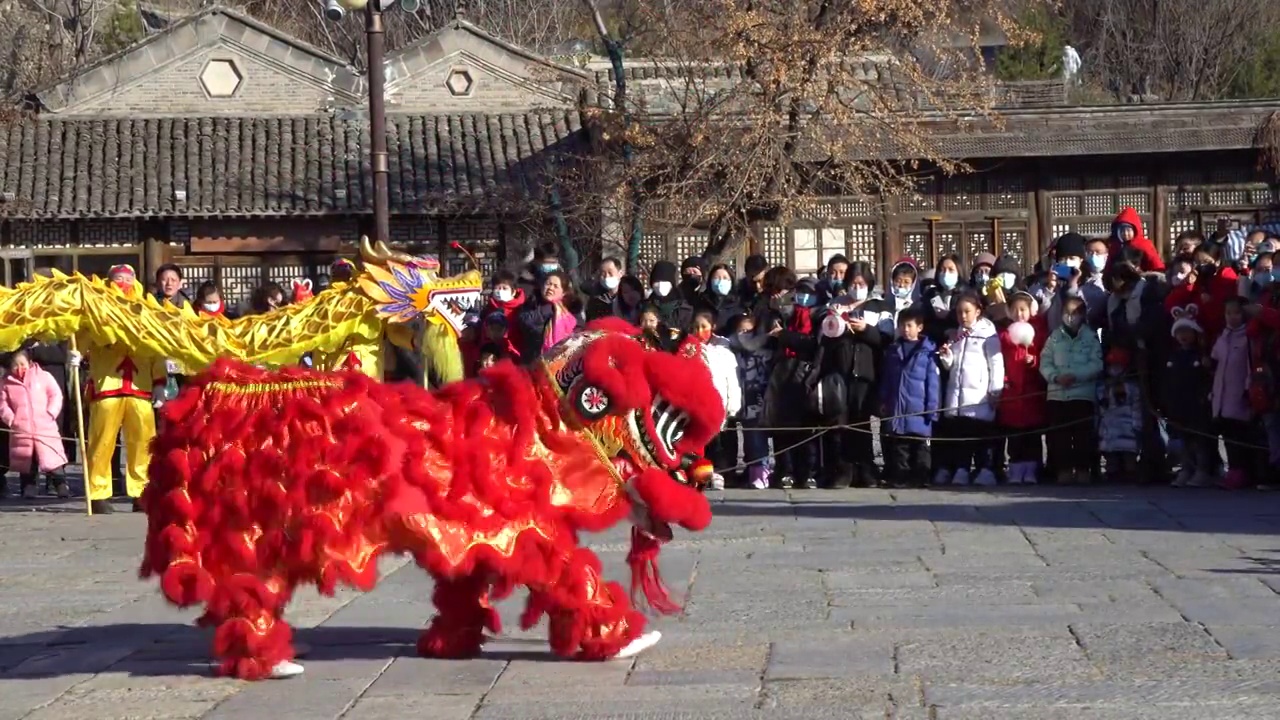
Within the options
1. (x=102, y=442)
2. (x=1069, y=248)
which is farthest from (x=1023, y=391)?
(x=102, y=442)

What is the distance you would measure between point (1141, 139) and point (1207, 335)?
10.5 m

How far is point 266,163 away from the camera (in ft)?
80.3

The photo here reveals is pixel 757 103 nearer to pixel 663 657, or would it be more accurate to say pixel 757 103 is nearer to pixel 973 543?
pixel 973 543

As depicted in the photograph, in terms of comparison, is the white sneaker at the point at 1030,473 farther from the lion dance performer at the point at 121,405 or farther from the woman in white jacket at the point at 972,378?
the lion dance performer at the point at 121,405

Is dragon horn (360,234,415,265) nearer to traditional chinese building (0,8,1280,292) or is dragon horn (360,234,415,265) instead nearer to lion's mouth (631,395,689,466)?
lion's mouth (631,395,689,466)

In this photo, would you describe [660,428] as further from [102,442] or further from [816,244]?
[816,244]

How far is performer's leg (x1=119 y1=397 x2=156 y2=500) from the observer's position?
38.6ft

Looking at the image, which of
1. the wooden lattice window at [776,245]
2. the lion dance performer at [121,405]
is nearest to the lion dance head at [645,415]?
A: the lion dance performer at [121,405]

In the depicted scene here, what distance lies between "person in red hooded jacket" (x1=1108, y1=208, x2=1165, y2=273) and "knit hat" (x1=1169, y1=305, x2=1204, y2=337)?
96 centimetres

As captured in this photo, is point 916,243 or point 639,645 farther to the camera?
point 916,243

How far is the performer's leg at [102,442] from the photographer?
11727 mm

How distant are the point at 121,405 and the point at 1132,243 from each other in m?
7.52

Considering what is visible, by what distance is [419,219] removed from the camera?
23.6m

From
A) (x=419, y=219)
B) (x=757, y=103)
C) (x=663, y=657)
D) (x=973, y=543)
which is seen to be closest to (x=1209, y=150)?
(x=757, y=103)
